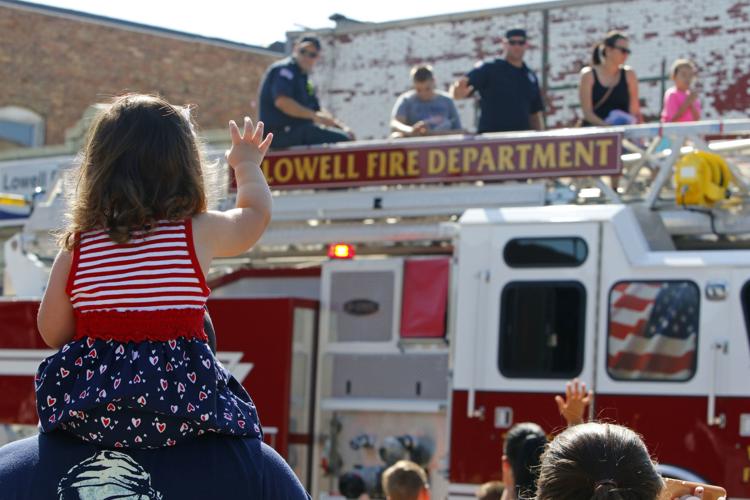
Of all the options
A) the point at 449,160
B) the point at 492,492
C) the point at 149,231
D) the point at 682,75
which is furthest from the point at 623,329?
the point at 149,231

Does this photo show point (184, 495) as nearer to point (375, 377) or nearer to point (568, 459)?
point (568, 459)

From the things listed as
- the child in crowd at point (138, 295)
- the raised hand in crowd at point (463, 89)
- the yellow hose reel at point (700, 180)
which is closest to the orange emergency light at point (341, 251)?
the raised hand in crowd at point (463, 89)

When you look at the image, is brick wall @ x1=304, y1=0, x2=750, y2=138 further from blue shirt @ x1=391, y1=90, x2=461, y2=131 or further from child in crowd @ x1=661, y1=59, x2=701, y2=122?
blue shirt @ x1=391, y1=90, x2=461, y2=131

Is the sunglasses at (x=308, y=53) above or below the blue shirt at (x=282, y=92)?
above

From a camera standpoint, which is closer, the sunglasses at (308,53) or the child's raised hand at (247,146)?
the child's raised hand at (247,146)

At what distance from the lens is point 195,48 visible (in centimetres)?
3188

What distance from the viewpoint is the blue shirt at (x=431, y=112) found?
11.3m

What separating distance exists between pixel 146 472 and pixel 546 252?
6143 millimetres

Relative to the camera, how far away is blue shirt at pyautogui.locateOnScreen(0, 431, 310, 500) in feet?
8.74

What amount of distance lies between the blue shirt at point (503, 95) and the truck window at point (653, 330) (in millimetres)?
2332

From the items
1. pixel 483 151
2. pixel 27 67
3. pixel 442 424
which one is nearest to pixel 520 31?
pixel 483 151

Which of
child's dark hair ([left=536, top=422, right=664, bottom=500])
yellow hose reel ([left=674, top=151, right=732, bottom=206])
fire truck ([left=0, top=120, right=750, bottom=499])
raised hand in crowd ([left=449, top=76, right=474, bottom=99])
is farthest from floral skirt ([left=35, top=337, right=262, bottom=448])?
raised hand in crowd ([left=449, top=76, right=474, bottom=99])

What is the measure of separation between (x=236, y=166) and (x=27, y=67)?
92.8 feet

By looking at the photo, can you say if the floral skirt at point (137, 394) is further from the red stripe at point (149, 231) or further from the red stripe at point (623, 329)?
the red stripe at point (623, 329)
